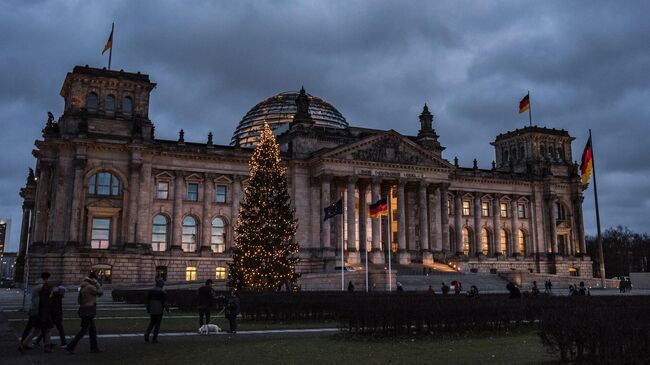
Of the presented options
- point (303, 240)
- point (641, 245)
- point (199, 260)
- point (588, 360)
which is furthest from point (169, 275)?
point (641, 245)

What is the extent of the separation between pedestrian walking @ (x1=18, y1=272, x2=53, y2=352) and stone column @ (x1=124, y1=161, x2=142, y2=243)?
45.9m

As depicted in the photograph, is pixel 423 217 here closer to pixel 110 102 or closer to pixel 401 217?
pixel 401 217

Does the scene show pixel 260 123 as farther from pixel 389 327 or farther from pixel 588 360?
pixel 588 360

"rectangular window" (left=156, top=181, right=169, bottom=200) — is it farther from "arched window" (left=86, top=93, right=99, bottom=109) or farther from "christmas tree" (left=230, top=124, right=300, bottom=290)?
"christmas tree" (left=230, top=124, right=300, bottom=290)

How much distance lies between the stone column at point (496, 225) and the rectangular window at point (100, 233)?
5221 cm

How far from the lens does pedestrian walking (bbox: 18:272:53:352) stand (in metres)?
16.8

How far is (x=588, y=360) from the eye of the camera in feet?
36.1

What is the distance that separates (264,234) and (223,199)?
2306 cm

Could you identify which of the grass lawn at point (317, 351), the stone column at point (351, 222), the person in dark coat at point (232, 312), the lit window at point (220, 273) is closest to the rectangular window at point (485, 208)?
the stone column at point (351, 222)

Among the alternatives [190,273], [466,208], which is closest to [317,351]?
[190,273]

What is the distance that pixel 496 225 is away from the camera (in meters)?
84.9

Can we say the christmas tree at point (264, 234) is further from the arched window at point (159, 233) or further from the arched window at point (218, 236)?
the arched window at point (159, 233)

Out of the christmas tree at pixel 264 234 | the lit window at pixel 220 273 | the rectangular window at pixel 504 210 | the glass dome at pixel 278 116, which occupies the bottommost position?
the lit window at pixel 220 273

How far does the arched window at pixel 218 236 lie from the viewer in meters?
68.3
